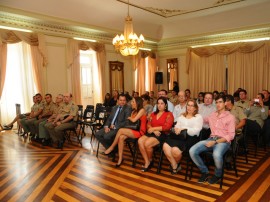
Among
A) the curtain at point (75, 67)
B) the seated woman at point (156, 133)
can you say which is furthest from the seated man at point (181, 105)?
the curtain at point (75, 67)

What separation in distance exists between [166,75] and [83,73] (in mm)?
4326

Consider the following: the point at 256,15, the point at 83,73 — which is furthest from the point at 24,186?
the point at 256,15

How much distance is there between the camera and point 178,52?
11.4 metres

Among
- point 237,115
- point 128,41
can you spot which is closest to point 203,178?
point 237,115

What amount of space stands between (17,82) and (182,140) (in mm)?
5923

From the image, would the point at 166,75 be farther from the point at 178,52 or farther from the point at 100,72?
the point at 100,72

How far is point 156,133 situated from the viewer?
3.99m

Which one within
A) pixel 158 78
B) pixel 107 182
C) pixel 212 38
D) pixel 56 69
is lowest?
pixel 107 182

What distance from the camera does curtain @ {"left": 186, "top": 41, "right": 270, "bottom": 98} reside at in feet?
30.0

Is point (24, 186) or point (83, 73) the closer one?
point (24, 186)

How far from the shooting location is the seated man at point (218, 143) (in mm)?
3396

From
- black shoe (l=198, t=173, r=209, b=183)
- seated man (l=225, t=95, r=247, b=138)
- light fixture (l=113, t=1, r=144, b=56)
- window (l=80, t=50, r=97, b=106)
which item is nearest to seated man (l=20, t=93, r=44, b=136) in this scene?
light fixture (l=113, t=1, r=144, b=56)

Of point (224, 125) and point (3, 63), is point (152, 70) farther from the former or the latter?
point (224, 125)

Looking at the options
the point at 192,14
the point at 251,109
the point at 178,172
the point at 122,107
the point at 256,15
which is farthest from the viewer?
the point at 192,14
